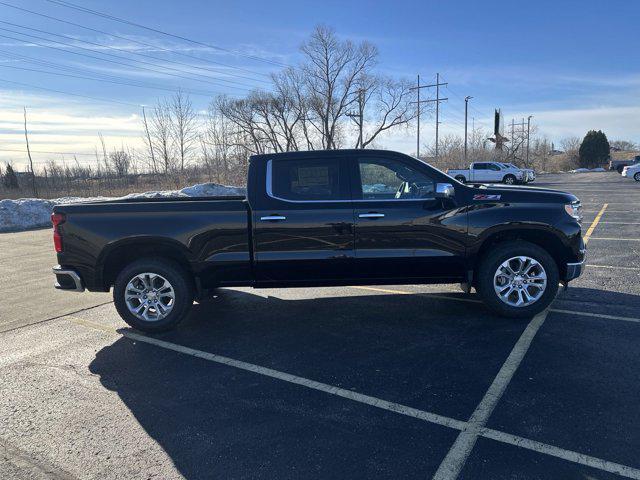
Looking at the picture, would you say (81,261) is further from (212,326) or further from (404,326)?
(404,326)

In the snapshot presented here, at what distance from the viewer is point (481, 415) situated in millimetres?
3299

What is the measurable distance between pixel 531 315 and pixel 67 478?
15.3ft

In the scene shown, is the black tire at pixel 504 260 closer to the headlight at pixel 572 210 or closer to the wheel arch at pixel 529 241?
the wheel arch at pixel 529 241

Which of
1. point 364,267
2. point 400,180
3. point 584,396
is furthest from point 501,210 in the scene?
point 584,396

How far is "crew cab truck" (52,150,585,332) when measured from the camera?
5.09 meters

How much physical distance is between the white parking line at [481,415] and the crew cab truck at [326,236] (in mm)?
899

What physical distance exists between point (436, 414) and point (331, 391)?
33.8 inches

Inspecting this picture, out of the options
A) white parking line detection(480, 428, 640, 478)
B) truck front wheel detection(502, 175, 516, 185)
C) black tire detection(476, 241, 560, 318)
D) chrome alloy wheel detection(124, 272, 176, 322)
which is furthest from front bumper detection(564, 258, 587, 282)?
truck front wheel detection(502, 175, 516, 185)

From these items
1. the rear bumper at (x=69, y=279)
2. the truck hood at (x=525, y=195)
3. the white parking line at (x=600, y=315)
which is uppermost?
the truck hood at (x=525, y=195)

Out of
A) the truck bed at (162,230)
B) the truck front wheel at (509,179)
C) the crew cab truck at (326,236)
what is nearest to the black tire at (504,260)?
the crew cab truck at (326,236)

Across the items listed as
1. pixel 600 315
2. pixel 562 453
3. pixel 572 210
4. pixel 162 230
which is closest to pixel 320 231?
pixel 162 230

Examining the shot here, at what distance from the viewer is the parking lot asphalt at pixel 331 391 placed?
9.45 feet

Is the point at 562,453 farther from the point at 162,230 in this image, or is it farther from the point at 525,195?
the point at 162,230

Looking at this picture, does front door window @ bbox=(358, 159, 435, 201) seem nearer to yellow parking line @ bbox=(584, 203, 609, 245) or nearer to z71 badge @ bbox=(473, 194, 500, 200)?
z71 badge @ bbox=(473, 194, 500, 200)
